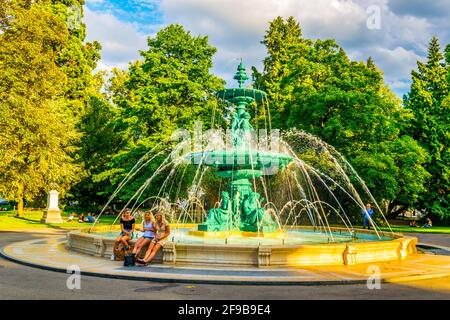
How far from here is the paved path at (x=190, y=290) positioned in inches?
325

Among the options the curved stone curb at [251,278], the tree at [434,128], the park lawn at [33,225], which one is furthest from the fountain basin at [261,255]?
the tree at [434,128]

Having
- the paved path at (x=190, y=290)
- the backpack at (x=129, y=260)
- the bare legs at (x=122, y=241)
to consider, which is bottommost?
the paved path at (x=190, y=290)

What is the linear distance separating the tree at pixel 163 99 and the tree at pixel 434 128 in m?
21.0

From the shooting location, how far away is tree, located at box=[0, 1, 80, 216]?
2995 cm

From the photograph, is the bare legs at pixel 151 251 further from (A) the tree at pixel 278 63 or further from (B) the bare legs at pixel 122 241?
(A) the tree at pixel 278 63

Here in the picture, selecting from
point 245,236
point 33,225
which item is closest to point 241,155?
point 245,236

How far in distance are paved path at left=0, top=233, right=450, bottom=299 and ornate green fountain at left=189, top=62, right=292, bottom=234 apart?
7816 mm

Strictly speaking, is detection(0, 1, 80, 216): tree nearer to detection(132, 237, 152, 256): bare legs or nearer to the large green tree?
the large green tree

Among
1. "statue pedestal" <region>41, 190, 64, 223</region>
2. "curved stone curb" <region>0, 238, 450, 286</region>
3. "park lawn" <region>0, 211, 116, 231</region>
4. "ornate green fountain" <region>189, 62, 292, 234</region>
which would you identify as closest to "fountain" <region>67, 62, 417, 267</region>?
"ornate green fountain" <region>189, 62, 292, 234</region>

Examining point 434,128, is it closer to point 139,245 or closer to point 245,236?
point 245,236

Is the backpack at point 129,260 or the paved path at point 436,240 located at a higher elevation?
the backpack at point 129,260

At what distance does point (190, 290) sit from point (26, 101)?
2725 cm
